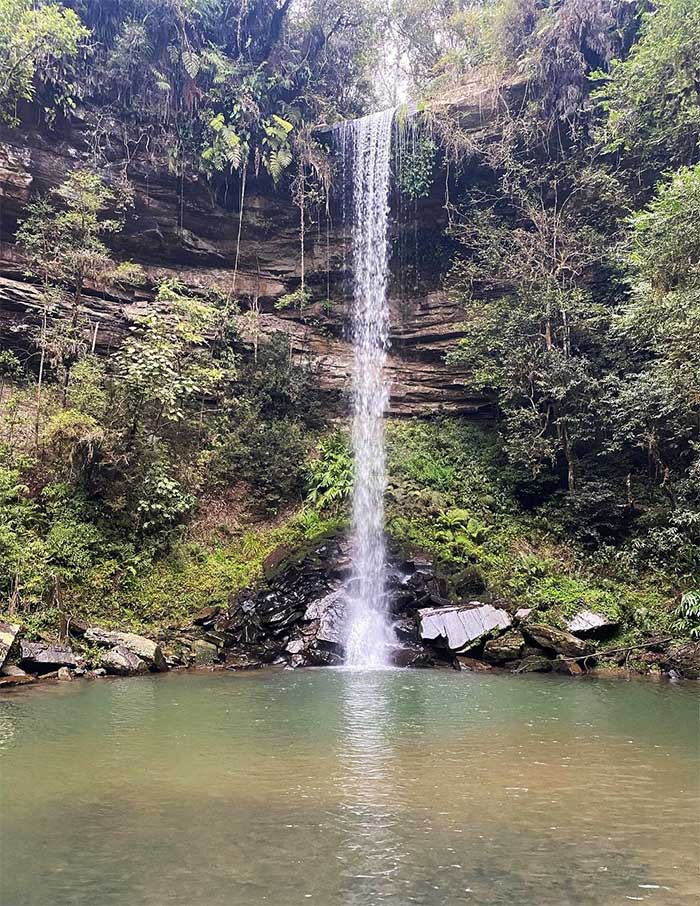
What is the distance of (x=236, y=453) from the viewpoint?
18.0 metres

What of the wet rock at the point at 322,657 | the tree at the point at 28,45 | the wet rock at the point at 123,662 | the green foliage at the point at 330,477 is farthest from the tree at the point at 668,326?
the tree at the point at 28,45

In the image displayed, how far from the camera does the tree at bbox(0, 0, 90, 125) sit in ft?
52.9

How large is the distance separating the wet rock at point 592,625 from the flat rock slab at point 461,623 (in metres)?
1.23

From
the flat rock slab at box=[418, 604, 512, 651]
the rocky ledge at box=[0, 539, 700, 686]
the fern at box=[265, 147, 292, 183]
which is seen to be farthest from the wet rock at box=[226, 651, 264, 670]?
the fern at box=[265, 147, 292, 183]

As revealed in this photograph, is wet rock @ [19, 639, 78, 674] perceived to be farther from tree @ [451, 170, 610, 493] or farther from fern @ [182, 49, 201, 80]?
fern @ [182, 49, 201, 80]

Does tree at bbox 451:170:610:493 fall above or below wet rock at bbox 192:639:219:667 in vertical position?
above

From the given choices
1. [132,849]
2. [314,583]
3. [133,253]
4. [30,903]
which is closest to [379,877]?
[132,849]

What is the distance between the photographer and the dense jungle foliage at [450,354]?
13.5m

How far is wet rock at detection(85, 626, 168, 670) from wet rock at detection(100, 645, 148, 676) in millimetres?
45

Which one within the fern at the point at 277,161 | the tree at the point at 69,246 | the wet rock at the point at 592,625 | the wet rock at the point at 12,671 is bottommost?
the wet rock at the point at 12,671

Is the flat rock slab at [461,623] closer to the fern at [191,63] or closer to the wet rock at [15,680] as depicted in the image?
the wet rock at [15,680]

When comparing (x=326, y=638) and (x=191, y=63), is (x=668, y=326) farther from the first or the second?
(x=191, y=63)

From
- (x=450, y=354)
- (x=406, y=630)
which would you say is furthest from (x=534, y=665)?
(x=450, y=354)

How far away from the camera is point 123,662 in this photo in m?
10.6
